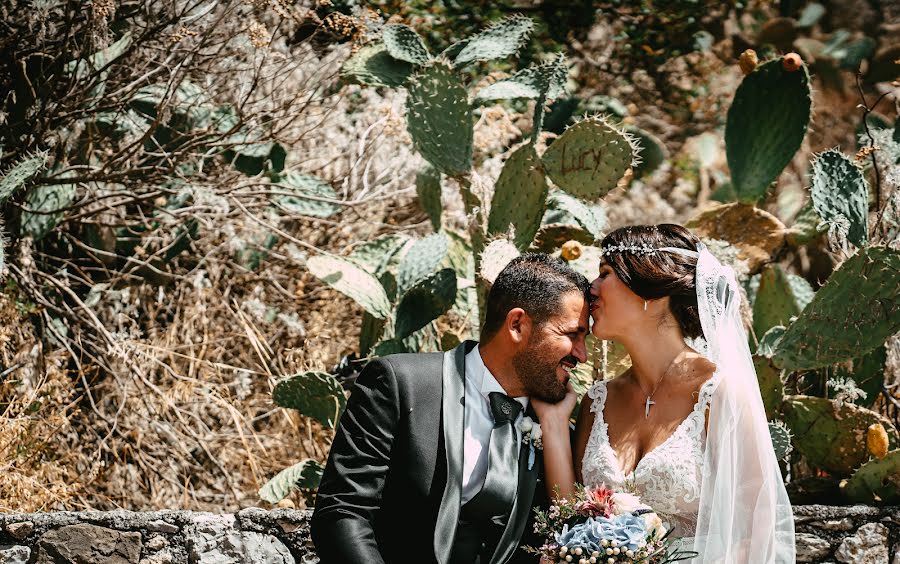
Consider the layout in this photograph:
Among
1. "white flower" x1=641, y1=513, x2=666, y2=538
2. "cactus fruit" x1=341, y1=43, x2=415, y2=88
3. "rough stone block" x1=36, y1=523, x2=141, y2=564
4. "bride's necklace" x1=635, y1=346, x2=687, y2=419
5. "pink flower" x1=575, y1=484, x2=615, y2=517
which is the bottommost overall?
"rough stone block" x1=36, y1=523, x2=141, y2=564

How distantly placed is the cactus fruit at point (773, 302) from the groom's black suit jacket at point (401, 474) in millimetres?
2341

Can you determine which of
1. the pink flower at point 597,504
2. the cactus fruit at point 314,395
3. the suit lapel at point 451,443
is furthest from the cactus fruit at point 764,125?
the pink flower at point 597,504

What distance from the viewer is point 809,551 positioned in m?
3.86

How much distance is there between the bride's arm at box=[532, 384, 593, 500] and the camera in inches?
117

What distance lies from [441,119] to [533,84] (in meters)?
0.51

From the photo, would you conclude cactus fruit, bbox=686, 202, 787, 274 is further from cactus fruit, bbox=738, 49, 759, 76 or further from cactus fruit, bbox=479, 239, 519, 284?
cactus fruit, bbox=479, 239, 519, 284

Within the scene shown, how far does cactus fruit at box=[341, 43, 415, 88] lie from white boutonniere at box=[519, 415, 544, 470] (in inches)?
92.7

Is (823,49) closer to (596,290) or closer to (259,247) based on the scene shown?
(259,247)

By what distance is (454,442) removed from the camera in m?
2.94

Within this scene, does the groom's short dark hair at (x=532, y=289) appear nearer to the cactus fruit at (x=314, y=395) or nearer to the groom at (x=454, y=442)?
the groom at (x=454, y=442)

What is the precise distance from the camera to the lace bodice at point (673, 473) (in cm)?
294

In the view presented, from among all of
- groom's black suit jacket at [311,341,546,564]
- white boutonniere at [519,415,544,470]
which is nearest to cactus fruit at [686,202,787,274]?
white boutonniere at [519,415,544,470]

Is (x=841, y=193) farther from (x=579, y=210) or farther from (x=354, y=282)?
(x=354, y=282)

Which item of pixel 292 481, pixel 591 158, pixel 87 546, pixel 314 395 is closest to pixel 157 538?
pixel 87 546
